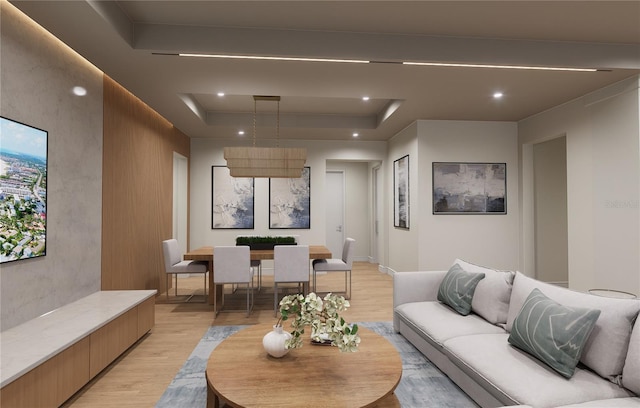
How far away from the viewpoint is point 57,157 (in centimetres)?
286

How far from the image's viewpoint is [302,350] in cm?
215

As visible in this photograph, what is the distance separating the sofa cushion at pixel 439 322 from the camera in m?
2.48

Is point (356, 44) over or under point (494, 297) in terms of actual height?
over

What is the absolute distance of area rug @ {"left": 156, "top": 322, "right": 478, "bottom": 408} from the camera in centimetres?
224

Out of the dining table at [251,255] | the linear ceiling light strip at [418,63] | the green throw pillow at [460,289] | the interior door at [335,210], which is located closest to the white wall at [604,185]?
the linear ceiling light strip at [418,63]

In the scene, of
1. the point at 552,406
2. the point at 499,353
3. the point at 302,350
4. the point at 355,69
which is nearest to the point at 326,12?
the point at 355,69

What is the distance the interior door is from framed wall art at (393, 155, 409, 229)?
205 cm

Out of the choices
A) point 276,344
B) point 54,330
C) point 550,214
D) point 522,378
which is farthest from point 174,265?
point 550,214

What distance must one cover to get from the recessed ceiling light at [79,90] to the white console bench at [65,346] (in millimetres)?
1884

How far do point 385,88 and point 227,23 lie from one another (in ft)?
5.91

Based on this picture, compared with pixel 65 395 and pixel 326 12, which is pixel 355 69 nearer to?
pixel 326 12

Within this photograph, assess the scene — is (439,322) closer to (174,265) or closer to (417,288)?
(417,288)

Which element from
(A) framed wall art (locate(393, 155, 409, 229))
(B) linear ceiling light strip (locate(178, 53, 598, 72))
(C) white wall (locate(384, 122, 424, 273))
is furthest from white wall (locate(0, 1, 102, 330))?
(A) framed wall art (locate(393, 155, 409, 229))

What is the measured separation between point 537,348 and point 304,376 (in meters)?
1.29
